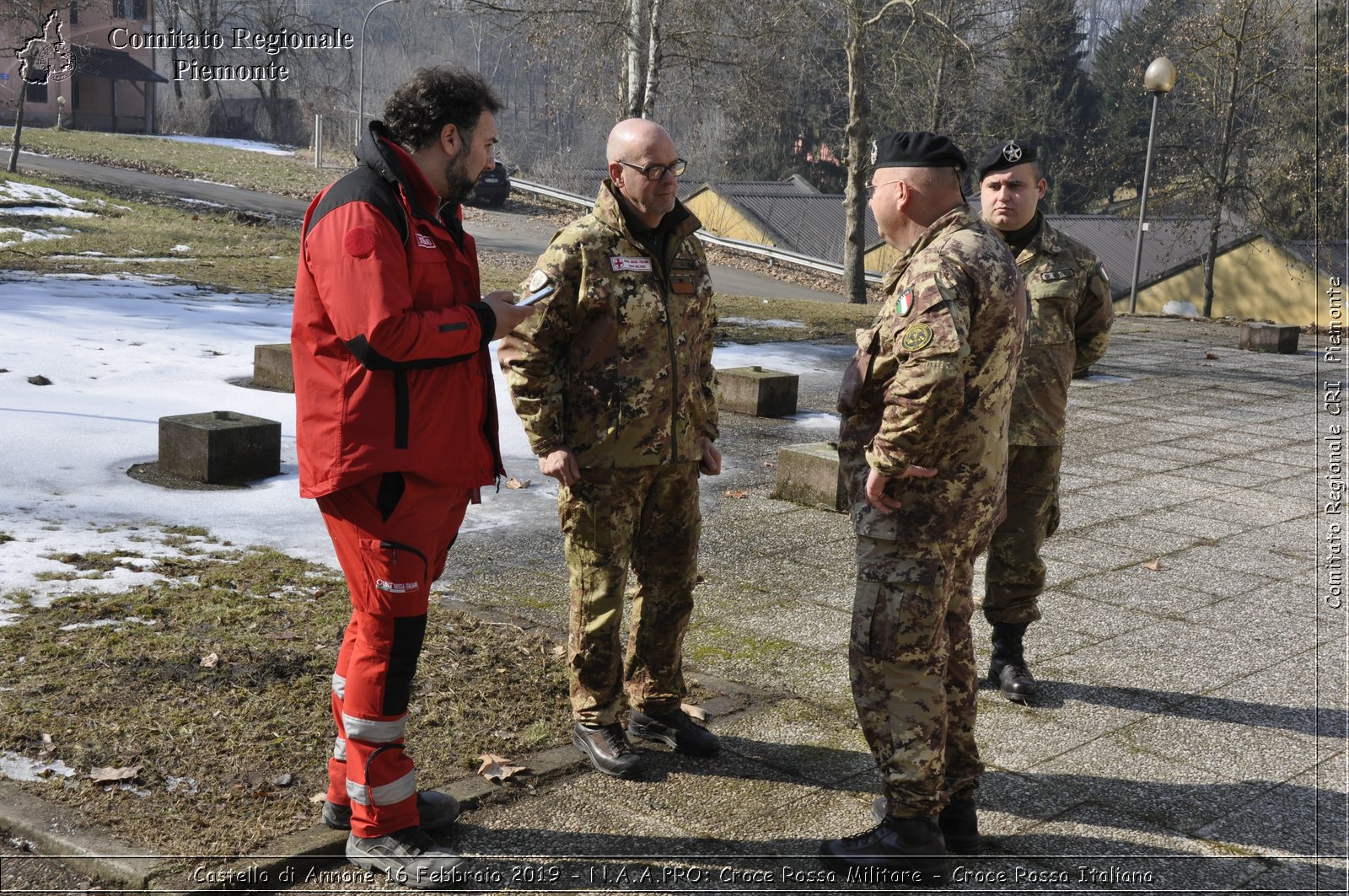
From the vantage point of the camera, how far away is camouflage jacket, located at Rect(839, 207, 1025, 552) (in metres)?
3.35

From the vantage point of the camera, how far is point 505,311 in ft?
11.5

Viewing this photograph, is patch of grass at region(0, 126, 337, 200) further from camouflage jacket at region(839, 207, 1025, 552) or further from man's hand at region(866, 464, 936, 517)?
man's hand at region(866, 464, 936, 517)

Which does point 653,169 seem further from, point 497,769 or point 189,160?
point 189,160

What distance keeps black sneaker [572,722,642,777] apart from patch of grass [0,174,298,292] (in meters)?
12.6

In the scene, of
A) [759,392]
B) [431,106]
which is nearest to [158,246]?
[759,392]

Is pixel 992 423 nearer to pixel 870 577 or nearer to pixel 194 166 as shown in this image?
pixel 870 577

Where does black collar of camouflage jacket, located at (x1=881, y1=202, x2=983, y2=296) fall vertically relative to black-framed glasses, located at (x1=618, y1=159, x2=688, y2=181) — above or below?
below

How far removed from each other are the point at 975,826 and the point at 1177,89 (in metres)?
43.0

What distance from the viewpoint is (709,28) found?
24.5 meters

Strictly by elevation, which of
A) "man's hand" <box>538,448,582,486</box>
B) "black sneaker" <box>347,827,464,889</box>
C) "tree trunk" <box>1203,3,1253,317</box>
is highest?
"tree trunk" <box>1203,3,1253,317</box>

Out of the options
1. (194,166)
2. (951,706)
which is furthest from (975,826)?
(194,166)

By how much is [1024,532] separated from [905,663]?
5.44ft

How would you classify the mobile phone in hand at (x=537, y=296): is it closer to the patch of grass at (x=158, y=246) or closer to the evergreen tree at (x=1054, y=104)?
the patch of grass at (x=158, y=246)

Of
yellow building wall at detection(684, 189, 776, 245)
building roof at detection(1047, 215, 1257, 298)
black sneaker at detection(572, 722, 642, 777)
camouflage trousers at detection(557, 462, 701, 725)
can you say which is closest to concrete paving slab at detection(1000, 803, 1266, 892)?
black sneaker at detection(572, 722, 642, 777)
